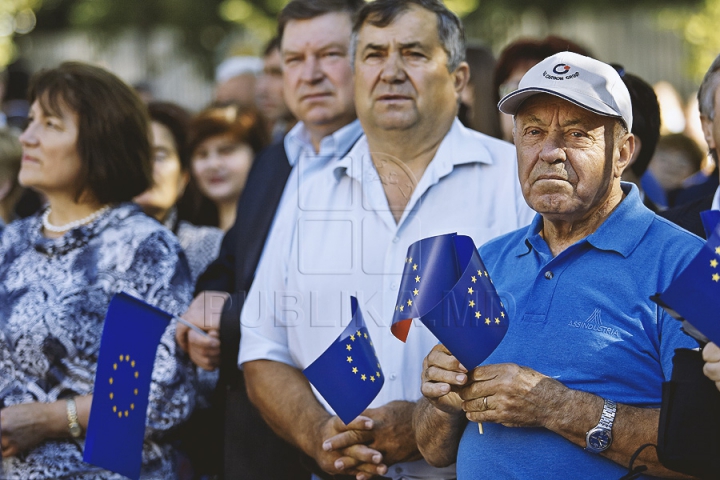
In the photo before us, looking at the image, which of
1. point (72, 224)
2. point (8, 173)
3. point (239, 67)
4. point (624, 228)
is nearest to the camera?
point (624, 228)

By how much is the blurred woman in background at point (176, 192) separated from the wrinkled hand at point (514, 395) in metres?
2.47

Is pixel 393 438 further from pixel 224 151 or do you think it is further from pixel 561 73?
pixel 224 151

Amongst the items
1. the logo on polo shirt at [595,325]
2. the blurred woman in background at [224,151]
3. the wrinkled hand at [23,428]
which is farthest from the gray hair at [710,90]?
the wrinkled hand at [23,428]

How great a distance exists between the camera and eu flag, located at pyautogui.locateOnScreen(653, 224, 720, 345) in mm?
2240

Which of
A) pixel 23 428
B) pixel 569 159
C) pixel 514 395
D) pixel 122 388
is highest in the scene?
Answer: pixel 569 159

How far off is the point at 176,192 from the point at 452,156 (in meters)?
2.32

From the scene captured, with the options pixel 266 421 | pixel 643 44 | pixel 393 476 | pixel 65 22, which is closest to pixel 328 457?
pixel 393 476

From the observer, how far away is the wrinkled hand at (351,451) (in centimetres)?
323

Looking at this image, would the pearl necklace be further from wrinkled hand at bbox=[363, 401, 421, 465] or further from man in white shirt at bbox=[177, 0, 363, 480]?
wrinkled hand at bbox=[363, 401, 421, 465]

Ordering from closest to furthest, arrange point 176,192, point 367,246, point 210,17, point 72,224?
point 367,246, point 72,224, point 176,192, point 210,17

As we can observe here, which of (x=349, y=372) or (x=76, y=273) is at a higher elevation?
(x=76, y=273)

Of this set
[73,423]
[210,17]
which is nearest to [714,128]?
[73,423]

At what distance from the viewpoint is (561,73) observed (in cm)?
283

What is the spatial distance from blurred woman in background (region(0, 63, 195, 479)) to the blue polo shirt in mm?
1582
